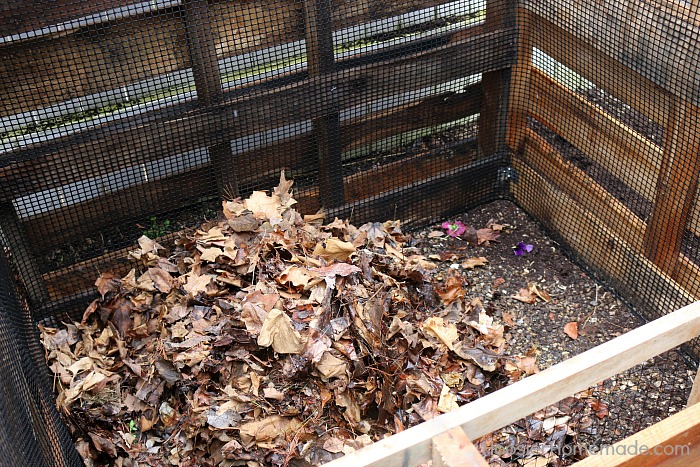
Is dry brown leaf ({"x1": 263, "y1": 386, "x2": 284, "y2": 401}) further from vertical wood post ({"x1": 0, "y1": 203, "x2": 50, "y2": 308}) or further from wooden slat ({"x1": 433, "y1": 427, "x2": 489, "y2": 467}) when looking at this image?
vertical wood post ({"x1": 0, "y1": 203, "x2": 50, "y2": 308})

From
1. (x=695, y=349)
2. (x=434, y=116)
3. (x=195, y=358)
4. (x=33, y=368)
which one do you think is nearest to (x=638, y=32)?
(x=434, y=116)

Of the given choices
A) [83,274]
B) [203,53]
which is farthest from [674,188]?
[83,274]

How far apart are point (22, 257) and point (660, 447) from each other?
3167 mm

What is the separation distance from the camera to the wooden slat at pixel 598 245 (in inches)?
149

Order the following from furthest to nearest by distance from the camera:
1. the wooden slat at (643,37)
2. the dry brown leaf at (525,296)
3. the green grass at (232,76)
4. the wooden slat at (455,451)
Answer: the dry brown leaf at (525,296) < the green grass at (232,76) < the wooden slat at (643,37) < the wooden slat at (455,451)

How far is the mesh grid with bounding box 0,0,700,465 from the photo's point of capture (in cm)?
344

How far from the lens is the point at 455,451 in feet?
5.56

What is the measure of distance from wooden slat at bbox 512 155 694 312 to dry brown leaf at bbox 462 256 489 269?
574 millimetres

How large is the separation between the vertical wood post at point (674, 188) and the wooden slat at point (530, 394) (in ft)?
5.41

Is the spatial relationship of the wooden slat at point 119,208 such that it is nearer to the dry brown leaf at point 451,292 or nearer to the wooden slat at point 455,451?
the dry brown leaf at point 451,292

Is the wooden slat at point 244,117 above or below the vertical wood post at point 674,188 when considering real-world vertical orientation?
above

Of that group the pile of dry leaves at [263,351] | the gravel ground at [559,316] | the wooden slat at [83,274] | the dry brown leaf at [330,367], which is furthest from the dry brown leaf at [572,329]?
the wooden slat at [83,274]

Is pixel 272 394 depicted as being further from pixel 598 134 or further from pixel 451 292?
pixel 598 134

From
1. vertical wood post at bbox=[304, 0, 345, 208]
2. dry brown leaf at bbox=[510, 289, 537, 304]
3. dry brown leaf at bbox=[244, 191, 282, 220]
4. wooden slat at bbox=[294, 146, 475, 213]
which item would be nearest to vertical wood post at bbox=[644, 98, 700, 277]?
dry brown leaf at bbox=[510, 289, 537, 304]
